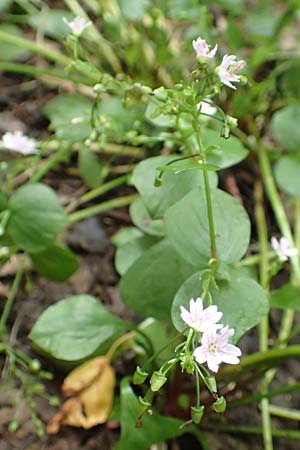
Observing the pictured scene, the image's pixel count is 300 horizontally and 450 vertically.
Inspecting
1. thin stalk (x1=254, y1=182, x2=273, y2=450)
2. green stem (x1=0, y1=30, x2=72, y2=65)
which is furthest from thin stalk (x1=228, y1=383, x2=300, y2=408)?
green stem (x1=0, y1=30, x2=72, y2=65)

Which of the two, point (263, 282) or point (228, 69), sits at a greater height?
point (228, 69)

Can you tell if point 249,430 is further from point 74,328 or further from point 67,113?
point 67,113

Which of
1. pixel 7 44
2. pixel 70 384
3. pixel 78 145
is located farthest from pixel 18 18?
pixel 70 384

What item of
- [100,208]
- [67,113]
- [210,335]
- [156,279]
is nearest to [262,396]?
[156,279]

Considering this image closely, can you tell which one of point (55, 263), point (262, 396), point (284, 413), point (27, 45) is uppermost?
point (27, 45)

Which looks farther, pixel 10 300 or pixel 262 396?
pixel 10 300

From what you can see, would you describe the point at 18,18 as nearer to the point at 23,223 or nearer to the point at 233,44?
the point at 233,44

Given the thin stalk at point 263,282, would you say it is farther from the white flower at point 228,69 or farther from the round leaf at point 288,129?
the white flower at point 228,69
